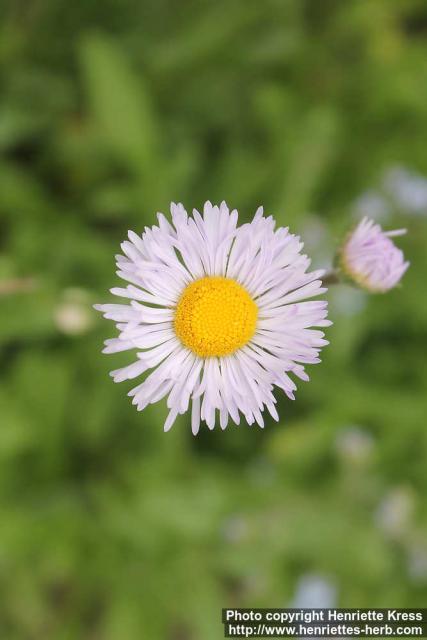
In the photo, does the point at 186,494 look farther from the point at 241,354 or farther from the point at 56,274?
the point at 241,354

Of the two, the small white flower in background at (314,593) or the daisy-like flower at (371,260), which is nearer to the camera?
the daisy-like flower at (371,260)

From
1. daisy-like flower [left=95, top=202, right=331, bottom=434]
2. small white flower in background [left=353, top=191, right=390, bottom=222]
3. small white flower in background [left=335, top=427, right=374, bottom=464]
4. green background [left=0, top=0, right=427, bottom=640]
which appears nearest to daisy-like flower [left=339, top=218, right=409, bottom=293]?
daisy-like flower [left=95, top=202, right=331, bottom=434]

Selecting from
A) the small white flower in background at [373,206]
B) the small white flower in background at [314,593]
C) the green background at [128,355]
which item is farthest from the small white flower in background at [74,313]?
the small white flower in background at [314,593]

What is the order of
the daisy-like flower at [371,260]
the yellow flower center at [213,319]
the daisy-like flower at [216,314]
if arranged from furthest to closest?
1. the daisy-like flower at [371,260]
2. the yellow flower center at [213,319]
3. the daisy-like flower at [216,314]

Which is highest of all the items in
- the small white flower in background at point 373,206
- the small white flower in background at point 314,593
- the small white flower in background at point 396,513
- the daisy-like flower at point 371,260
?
the small white flower in background at point 373,206

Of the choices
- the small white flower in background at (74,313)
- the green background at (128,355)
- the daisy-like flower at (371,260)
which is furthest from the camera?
the green background at (128,355)

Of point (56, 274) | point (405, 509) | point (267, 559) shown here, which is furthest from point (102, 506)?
point (405, 509)

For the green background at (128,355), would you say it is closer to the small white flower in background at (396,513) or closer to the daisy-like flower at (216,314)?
the small white flower in background at (396,513)

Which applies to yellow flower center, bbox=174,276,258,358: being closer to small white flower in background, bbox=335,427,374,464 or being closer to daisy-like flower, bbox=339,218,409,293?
daisy-like flower, bbox=339,218,409,293
